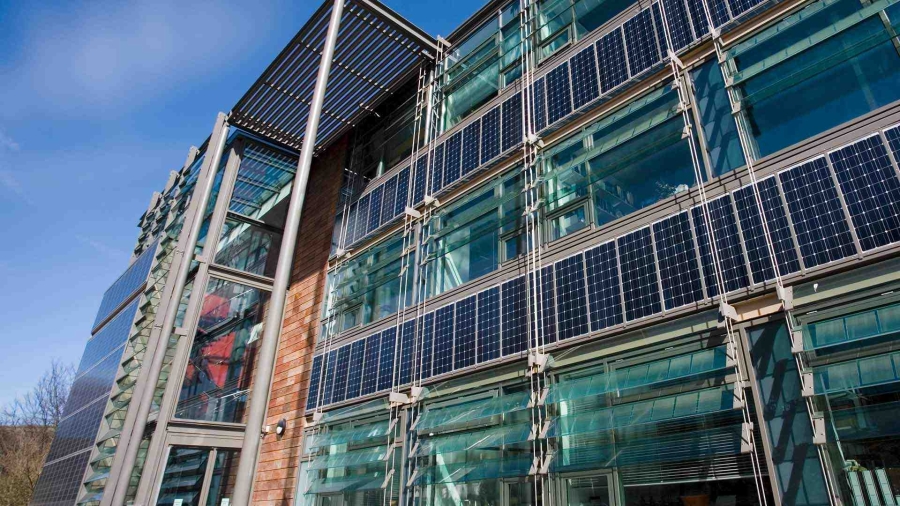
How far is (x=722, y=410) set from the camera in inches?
230

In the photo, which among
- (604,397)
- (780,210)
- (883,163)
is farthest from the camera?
(604,397)

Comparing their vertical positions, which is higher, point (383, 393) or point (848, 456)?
point (383, 393)

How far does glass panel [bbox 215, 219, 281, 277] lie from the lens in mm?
14656

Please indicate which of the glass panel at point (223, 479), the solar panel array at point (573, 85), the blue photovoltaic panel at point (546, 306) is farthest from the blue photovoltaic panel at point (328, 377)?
the blue photovoltaic panel at point (546, 306)

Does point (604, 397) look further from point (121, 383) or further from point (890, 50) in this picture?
point (121, 383)

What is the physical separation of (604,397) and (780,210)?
292cm

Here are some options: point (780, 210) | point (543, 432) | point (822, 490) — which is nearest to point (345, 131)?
point (543, 432)

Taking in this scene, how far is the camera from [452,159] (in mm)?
12109

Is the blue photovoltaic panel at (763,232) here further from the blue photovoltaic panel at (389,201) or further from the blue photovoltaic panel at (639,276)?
the blue photovoltaic panel at (389,201)

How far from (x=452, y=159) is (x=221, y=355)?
7.01m

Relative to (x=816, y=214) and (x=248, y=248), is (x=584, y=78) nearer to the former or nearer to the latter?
(x=816, y=214)

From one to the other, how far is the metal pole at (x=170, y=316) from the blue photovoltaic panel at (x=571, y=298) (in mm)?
9118

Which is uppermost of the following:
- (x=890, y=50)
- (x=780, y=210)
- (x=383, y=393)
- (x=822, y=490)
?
(x=890, y=50)

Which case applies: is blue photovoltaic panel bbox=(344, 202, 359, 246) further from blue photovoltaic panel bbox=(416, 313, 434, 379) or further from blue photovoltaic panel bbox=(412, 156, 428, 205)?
blue photovoltaic panel bbox=(416, 313, 434, 379)
